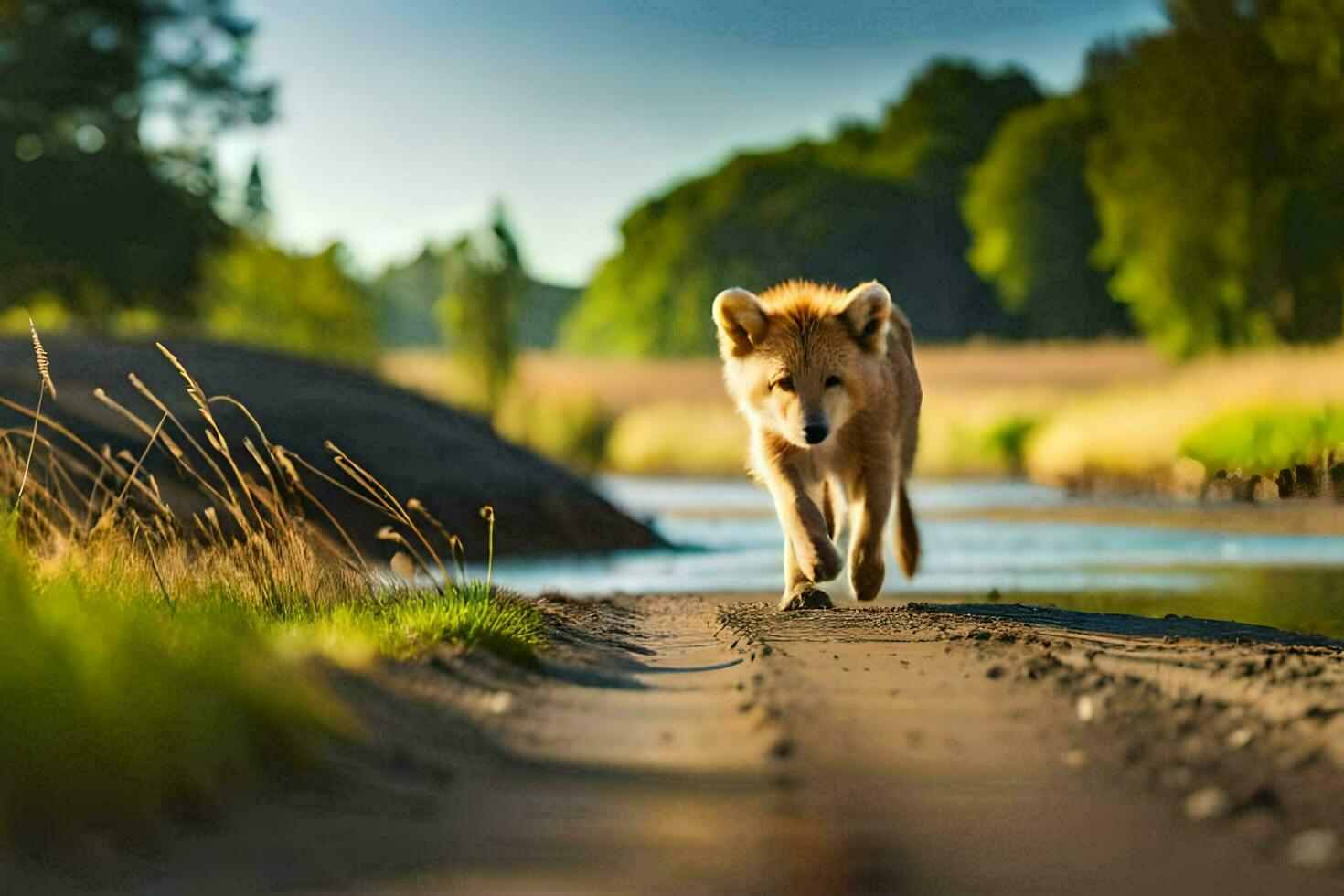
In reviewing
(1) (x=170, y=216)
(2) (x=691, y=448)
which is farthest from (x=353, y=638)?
(1) (x=170, y=216)

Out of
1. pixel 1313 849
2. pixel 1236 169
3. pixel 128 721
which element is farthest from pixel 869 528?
pixel 1236 169

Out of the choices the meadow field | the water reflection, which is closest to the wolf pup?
the water reflection

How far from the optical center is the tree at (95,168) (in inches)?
1496

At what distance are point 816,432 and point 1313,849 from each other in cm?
434

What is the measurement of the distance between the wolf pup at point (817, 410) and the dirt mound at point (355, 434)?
5165mm

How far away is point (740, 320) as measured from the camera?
8219 mm

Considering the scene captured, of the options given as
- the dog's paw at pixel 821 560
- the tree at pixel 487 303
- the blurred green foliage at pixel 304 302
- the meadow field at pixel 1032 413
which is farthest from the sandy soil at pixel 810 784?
the blurred green foliage at pixel 304 302

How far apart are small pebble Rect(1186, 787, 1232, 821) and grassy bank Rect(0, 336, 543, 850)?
7.12 ft

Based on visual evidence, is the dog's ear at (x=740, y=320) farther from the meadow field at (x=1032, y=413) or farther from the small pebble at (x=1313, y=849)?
the meadow field at (x=1032, y=413)

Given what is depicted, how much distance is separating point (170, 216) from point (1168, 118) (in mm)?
26938

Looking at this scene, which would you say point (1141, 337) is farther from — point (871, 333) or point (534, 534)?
point (871, 333)

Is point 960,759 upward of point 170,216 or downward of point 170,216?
downward

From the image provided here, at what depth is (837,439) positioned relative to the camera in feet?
27.7

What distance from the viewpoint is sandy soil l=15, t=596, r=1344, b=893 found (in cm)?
333
